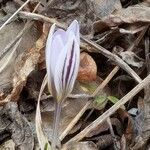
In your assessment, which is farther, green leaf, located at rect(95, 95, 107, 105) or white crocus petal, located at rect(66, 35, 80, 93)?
green leaf, located at rect(95, 95, 107, 105)

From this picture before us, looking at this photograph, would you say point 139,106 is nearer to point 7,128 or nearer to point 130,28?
point 130,28

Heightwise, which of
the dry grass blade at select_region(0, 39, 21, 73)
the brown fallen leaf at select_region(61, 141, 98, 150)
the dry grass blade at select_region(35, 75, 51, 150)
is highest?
the dry grass blade at select_region(0, 39, 21, 73)

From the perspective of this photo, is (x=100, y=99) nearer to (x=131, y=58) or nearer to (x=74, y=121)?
(x=74, y=121)

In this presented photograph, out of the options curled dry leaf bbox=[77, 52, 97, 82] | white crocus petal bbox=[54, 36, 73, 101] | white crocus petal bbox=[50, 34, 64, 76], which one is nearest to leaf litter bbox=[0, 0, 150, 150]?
curled dry leaf bbox=[77, 52, 97, 82]

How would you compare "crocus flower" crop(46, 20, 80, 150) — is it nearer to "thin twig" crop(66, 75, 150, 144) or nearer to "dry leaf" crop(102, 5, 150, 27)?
"thin twig" crop(66, 75, 150, 144)

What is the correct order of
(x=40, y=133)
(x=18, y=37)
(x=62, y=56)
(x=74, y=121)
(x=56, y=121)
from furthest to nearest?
1. (x=18, y=37)
2. (x=74, y=121)
3. (x=40, y=133)
4. (x=56, y=121)
5. (x=62, y=56)

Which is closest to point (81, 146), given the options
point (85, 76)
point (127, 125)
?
point (127, 125)

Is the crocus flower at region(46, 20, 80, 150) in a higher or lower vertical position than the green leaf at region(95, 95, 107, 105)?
higher
